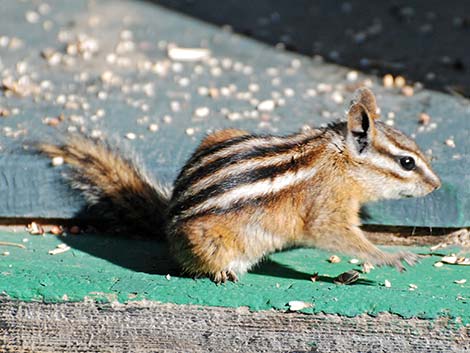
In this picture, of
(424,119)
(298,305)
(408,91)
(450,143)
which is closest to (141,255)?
(298,305)

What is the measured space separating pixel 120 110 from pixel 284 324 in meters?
1.79

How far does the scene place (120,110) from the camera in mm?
5066

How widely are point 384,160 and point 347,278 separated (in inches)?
19.0

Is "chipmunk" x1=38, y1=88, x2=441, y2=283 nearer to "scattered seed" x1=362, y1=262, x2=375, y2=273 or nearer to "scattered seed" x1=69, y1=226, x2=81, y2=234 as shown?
"scattered seed" x1=362, y1=262, x2=375, y2=273

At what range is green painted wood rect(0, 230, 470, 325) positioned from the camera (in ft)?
12.2

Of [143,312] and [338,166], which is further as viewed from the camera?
[338,166]

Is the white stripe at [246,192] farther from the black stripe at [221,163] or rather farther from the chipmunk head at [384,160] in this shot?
the chipmunk head at [384,160]

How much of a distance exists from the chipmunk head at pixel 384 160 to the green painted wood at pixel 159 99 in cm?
21

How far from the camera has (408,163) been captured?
13.0 ft

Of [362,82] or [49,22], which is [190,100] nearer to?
[362,82]

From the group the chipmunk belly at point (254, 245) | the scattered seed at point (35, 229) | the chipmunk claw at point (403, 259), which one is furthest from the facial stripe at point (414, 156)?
the scattered seed at point (35, 229)

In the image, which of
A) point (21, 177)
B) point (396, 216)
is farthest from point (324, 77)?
point (21, 177)

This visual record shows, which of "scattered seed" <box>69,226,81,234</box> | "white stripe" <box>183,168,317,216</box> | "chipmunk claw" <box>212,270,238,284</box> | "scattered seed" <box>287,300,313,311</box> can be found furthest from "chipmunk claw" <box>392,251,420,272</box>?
"scattered seed" <box>69,226,81,234</box>

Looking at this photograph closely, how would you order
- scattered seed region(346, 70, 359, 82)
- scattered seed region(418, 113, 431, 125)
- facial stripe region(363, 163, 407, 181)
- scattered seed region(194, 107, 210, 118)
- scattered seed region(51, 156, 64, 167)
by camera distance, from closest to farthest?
facial stripe region(363, 163, 407, 181) → scattered seed region(51, 156, 64, 167) → scattered seed region(418, 113, 431, 125) → scattered seed region(194, 107, 210, 118) → scattered seed region(346, 70, 359, 82)
